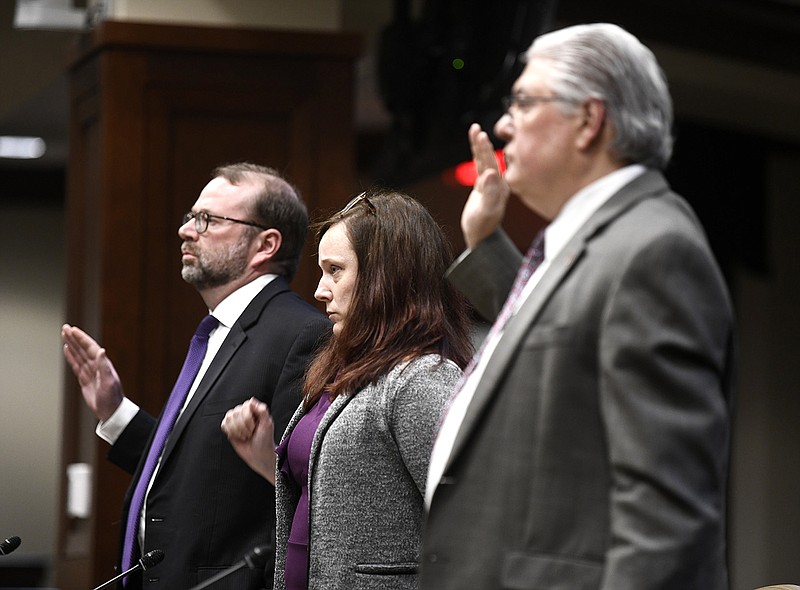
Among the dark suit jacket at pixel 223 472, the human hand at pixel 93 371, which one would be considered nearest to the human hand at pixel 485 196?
the dark suit jacket at pixel 223 472

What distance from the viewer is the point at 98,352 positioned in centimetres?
287

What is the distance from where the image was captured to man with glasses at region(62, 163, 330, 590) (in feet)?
8.49

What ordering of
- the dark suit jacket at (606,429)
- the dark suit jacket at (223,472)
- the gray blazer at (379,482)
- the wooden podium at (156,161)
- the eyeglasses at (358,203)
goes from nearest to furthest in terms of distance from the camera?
the dark suit jacket at (606,429)
the gray blazer at (379,482)
the eyeglasses at (358,203)
the dark suit jacket at (223,472)
the wooden podium at (156,161)

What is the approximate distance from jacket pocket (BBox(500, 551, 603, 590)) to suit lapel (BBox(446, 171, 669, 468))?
0.48 feet

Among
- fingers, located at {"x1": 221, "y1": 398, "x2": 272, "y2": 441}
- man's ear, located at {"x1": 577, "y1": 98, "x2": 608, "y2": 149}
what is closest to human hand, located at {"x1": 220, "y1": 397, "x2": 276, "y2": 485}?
fingers, located at {"x1": 221, "y1": 398, "x2": 272, "y2": 441}

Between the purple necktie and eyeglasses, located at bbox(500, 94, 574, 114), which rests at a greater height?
eyeglasses, located at bbox(500, 94, 574, 114)

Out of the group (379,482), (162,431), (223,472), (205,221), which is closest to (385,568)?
(379,482)

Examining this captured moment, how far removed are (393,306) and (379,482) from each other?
1.00ft

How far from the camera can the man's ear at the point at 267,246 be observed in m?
2.91

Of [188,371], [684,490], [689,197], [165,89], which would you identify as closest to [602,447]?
[684,490]

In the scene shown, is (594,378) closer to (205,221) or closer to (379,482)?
(379,482)

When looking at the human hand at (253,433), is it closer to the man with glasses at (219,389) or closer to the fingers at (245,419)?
the fingers at (245,419)

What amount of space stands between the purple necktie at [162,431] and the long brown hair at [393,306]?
0.53m

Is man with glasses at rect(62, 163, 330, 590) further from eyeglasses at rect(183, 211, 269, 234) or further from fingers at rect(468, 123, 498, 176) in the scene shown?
fingers at rect(468, 123, 498, 176)
